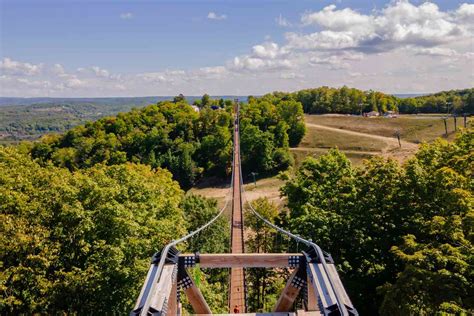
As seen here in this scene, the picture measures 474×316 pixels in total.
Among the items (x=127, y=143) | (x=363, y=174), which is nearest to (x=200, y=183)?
(x=127, y=143)

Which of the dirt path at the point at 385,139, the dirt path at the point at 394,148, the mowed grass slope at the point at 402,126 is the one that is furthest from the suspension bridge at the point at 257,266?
the mowed grass slope at the point at 402,126

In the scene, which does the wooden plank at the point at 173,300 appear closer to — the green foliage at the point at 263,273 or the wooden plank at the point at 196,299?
the wooden plank at the point at 196,299

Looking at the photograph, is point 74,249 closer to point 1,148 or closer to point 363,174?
point 1,148

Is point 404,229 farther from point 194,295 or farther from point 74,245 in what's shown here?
point 74,245

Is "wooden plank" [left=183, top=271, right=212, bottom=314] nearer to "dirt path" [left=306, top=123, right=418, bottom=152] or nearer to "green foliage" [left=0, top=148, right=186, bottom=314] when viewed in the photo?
"green foliage" [left=0, top=148, right=186, bottom=314]

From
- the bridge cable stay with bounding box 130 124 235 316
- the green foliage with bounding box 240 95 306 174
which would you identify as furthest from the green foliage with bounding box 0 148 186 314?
the green foliage with bounding box 240 95 306 174

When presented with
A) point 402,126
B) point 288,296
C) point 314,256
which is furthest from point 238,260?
point 402,126
